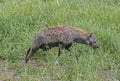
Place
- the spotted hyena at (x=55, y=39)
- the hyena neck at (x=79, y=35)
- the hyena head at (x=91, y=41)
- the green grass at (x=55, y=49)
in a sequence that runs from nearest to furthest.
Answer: the green grass at (x=55, y=49) → the spotted hyena at (x=55, y=39) → the hyena neck at (x=79, y=35) → the hyena head at (x=91, y=41)

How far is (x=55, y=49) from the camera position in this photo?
748 cm

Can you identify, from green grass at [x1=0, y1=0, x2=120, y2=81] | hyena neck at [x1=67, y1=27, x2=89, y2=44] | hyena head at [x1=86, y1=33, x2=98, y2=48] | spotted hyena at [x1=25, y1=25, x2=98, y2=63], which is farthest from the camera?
hyena head at [x1=86, y1=33, x2=98, y2=48]

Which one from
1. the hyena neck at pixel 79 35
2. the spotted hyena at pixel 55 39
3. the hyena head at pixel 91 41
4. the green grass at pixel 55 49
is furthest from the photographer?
the hyena head at pixel 91 41

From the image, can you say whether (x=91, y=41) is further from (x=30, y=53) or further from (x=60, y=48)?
(x=30, y=53)

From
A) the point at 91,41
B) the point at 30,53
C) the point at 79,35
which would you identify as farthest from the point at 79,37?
the point at 30,53

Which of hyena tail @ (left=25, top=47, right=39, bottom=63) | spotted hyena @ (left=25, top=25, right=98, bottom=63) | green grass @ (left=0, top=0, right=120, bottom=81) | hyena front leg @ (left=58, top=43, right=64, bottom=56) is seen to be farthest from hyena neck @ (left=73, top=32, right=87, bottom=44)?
hyena tail @ (left=25, top=47, right=39, bottom=63)

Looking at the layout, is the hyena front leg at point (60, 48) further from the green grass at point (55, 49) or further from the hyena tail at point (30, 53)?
the hyena tail at point (30, 53)

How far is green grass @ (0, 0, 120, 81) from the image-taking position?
20.7 feet

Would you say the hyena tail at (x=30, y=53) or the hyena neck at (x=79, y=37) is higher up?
the hyena neck at (x=79, y=37)

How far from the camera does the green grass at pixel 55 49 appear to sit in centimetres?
632

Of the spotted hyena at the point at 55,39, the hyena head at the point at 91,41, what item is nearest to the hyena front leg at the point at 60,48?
the spotted hyena at the point at 55,39

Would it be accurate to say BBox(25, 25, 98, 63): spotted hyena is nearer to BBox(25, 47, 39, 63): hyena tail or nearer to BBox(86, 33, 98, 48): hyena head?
BBox(25, 47, 39, 63): hyena tail

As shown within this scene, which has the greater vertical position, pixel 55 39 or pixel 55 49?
pixel 55 39

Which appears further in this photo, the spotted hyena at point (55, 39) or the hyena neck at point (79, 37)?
the hyena neck at point (79, 37)
